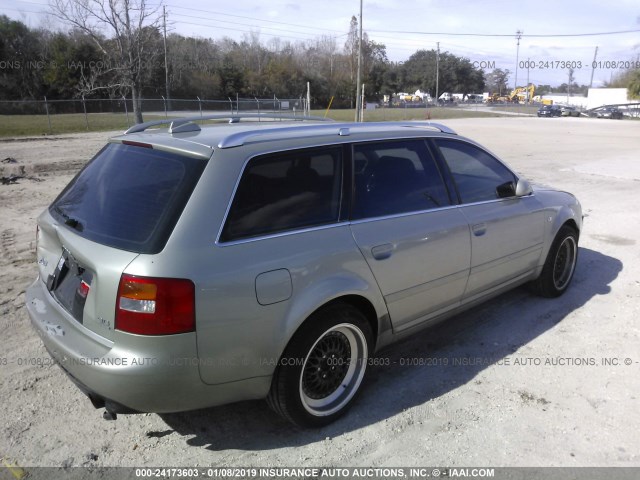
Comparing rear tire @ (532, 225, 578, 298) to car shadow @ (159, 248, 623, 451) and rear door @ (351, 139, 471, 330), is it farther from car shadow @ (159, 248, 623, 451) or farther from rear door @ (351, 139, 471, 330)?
rear door @ (351, 139, 471, 330)

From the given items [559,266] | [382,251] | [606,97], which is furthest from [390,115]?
[606,97]

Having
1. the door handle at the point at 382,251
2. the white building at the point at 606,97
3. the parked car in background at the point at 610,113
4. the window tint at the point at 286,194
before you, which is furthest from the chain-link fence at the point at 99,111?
the white building at the point at 606,97

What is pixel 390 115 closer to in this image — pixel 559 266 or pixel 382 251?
pixel 559 266

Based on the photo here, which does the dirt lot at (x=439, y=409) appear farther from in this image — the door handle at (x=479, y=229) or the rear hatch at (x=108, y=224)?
the door handle at (x=479, y=229)

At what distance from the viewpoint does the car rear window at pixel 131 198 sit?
2.55 m

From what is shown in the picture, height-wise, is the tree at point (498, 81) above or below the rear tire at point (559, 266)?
above

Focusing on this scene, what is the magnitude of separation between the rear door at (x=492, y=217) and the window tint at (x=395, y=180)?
9.4 inches

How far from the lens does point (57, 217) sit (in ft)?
10.4

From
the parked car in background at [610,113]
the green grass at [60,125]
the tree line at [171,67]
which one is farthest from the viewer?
the parked car in background at [610,113]

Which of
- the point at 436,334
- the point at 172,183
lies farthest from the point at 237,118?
the point at 436,334

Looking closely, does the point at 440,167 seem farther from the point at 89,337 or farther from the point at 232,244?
the point at 89,337

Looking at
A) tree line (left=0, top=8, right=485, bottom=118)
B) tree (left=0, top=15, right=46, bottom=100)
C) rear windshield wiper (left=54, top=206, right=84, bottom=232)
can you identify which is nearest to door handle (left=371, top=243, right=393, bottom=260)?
rear windshield wiper (left=54, top=206, right=84, bottom=232)

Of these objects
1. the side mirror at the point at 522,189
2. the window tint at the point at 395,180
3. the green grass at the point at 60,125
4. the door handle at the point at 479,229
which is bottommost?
the green grass at the point at 60,125

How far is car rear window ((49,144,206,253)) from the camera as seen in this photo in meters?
2.55
